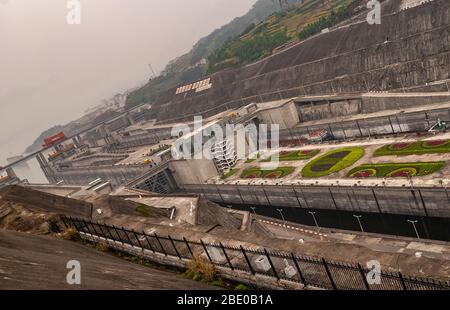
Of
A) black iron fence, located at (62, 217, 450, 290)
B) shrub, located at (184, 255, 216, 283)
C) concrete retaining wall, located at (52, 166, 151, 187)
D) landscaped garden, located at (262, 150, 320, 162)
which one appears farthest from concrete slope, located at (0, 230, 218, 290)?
concrete retaining wall, located at (52, 166, 151, 187)

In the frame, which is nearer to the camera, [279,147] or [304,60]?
[279,147]

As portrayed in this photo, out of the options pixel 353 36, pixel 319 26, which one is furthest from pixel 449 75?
pixel 319 26

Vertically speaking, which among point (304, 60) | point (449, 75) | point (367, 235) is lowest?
point (367, 235)

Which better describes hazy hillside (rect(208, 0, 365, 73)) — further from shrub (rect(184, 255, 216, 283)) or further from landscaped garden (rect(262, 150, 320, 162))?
shrub (rect(184, 255, 216, 283))

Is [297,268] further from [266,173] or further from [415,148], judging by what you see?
[266,173]

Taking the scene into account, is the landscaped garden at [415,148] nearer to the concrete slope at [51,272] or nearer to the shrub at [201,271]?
the shrub at [201,271]

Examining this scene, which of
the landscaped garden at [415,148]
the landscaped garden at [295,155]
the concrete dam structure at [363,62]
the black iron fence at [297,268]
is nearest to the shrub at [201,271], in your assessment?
the black iron fence at [297,268]

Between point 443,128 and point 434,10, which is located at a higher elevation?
point 434,10
